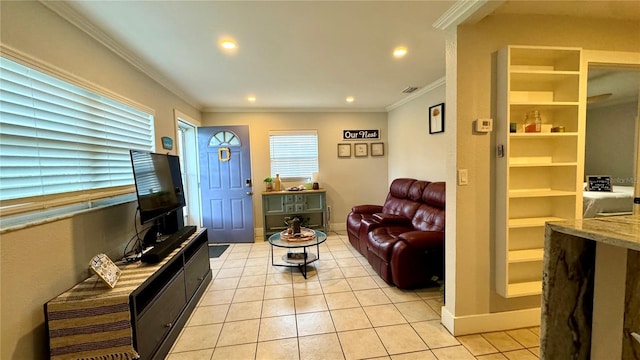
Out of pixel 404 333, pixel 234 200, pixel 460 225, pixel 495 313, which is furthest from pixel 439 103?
pixel 234 200

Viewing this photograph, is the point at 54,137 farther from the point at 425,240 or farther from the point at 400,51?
the point at 425,240

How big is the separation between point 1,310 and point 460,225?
2.67 meters

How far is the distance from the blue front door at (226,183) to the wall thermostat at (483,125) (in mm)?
3559

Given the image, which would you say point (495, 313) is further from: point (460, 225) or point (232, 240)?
point (232, 240)

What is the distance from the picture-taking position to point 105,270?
1573 mm

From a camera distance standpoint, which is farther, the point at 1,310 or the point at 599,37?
the point at 599,37

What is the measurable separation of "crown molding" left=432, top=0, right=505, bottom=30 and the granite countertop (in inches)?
53.1

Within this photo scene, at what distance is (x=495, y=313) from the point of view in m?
2.00

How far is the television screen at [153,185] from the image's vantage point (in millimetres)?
1978

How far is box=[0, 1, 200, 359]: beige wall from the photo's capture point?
128 centimetres

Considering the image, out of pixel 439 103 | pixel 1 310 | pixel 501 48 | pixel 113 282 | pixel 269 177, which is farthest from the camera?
pixel 269 177

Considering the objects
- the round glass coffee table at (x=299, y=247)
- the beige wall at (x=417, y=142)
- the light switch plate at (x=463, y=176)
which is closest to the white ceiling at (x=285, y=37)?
the beige wall at (x=417, y=142)

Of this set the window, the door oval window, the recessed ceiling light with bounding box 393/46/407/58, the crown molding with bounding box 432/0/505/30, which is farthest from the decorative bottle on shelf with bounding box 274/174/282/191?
the crown molding with bounding box 432/0/505/30

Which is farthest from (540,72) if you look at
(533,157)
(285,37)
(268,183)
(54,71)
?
(268,183)
